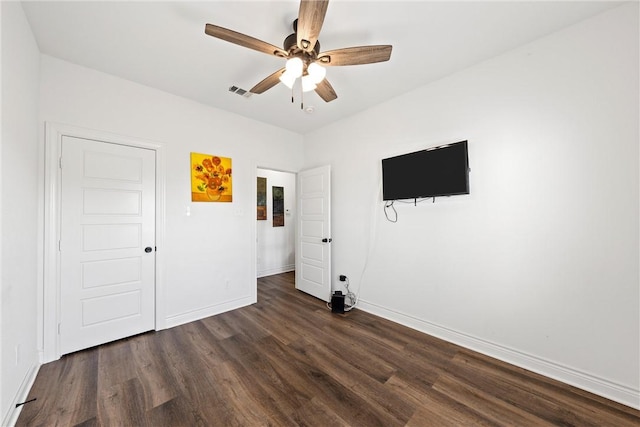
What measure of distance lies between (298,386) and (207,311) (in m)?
1.86

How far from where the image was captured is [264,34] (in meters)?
1.97

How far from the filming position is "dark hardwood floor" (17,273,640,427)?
1589mm

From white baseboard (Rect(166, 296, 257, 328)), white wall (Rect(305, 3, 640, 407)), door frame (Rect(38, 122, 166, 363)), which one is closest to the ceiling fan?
white wall (Rect(305, 3, 640, 407))

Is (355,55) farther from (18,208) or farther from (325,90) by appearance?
(18,208)

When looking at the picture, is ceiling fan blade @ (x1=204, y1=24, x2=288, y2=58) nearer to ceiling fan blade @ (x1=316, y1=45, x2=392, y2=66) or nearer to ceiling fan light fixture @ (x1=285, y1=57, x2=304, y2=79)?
ceiling fan light fixture @ (x1=285, y1=57, x2=304, y2=79)

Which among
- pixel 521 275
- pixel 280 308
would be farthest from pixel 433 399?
pixel 280 308

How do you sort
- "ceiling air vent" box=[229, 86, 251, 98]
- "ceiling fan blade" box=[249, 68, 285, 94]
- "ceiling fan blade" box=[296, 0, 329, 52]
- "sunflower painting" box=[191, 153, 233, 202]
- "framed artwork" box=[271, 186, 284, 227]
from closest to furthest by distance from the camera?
1. "ceiling fan blade" box=[296, 0, 329, 52]
2. "ceiling fan blade" box=[249, 68, 285, 94]
3. "ceiling air vent" box=[229, 86, 251, 98]
4. "sunflower painting" box=[191, 153, 233, 202]
5. "framed artwork" box=[271, 186, 284, 227]

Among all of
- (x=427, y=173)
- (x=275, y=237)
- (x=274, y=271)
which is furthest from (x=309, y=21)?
(x=274, y=271)

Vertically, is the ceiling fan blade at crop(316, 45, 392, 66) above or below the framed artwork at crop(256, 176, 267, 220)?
above

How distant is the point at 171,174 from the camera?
2.92 metres

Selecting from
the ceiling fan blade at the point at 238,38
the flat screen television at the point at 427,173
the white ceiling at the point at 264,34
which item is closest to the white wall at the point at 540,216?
the flat screen television at the point at 427,173

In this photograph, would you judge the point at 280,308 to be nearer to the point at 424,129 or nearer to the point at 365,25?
the point at 424,129

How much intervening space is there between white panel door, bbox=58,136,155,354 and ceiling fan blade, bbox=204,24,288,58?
189cm

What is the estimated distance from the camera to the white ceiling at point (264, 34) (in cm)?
173
